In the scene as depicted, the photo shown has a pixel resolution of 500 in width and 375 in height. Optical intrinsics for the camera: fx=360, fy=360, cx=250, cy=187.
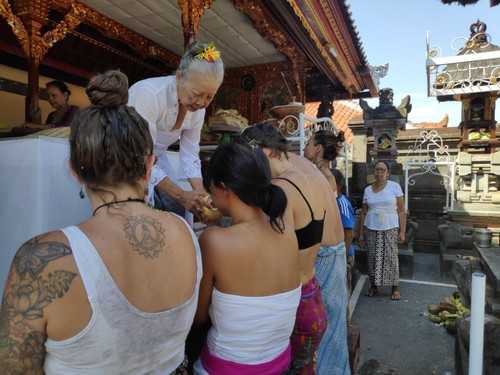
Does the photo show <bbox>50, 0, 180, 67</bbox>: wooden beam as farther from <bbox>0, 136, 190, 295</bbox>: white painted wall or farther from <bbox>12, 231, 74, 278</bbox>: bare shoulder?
<bbox>12, 231, 74, 278</bbox>: bare shoulder

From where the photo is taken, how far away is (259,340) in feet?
4.44

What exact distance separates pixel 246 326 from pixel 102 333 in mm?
585

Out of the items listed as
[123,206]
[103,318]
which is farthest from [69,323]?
[123,206]

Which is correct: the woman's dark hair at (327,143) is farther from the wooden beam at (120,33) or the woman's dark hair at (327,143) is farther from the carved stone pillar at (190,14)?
the wooden beam at (120,33)

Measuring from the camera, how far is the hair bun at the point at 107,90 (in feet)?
3.56

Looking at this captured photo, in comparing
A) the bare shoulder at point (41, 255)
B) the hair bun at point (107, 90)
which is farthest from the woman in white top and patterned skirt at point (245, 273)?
the bare shoulder at point (41, 255)

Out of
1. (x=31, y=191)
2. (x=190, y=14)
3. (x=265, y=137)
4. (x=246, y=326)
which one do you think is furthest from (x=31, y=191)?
(x=190, y=14)

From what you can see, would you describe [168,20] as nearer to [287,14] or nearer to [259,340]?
[287,14]

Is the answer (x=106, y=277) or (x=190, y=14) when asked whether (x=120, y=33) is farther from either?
(x=106, y=277)

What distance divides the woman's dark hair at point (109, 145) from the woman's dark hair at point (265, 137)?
1.04 m

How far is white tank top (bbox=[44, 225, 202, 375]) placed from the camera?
858mm

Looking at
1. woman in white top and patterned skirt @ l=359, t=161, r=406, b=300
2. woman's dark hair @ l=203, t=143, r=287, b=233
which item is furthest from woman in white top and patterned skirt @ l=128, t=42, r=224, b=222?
woman in white top and patterned skirt @ l=359, t=161, r=406, b=300

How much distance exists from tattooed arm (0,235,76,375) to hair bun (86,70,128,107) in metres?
0.47

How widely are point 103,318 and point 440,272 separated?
6961mm
